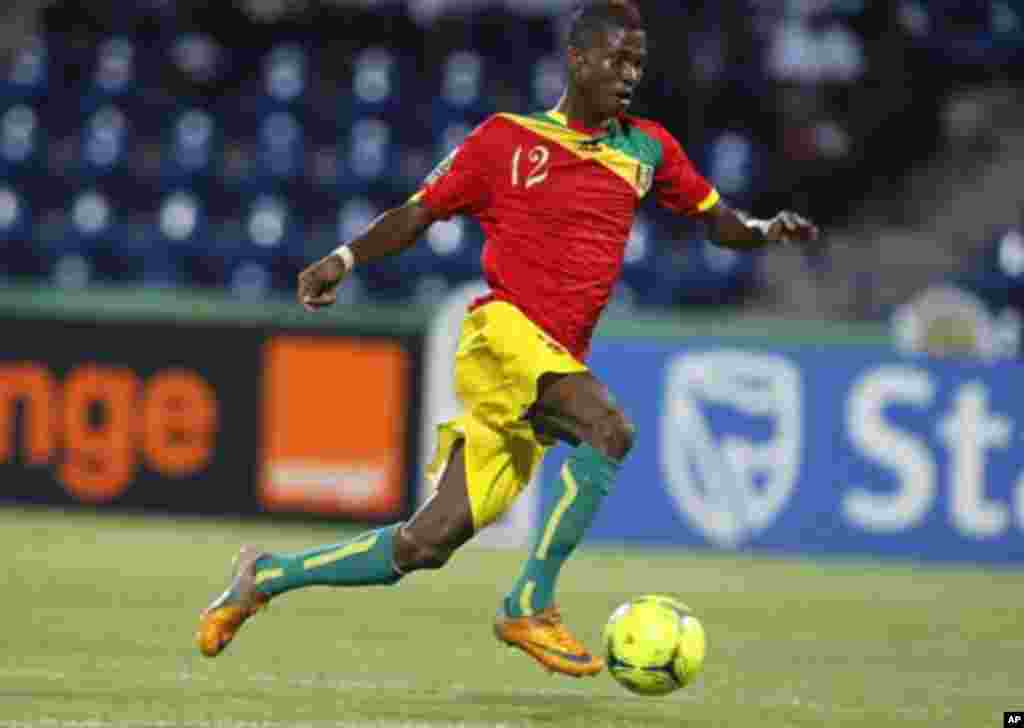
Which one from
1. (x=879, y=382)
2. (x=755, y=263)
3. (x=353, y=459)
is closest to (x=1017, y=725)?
(x=879, y=382)

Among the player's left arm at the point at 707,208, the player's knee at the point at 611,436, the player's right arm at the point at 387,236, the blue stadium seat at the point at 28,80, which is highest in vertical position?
the blue stadium seat at the point at 28,80

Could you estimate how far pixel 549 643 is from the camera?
664cm

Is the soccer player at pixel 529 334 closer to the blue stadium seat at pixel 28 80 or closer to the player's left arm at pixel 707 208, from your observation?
the player's left arm at pixel 707 208

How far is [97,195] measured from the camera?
16.3 meters

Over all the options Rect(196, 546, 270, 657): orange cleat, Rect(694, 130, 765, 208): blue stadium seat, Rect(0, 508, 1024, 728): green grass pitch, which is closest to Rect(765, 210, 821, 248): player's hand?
Rect(0, 508, 1024, 728): green grass pitch

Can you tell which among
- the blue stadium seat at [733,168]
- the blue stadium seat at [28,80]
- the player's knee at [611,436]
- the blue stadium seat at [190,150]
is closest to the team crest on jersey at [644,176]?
the player's knee at [611,436]

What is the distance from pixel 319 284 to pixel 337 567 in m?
0.87

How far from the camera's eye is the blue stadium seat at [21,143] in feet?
54.0

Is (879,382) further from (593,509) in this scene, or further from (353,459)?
(593,509)

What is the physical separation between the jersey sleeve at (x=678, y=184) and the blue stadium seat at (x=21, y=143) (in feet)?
32.4

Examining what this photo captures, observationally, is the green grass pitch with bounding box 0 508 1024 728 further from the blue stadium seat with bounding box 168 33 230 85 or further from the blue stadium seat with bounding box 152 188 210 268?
the blue stadium seat with bounding box 168 33 230 85

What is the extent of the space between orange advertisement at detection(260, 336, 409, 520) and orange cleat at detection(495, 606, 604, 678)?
6.16 m

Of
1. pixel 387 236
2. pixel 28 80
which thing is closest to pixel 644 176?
pixel 387 236

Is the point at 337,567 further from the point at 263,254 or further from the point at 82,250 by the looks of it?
the point at 82,250
